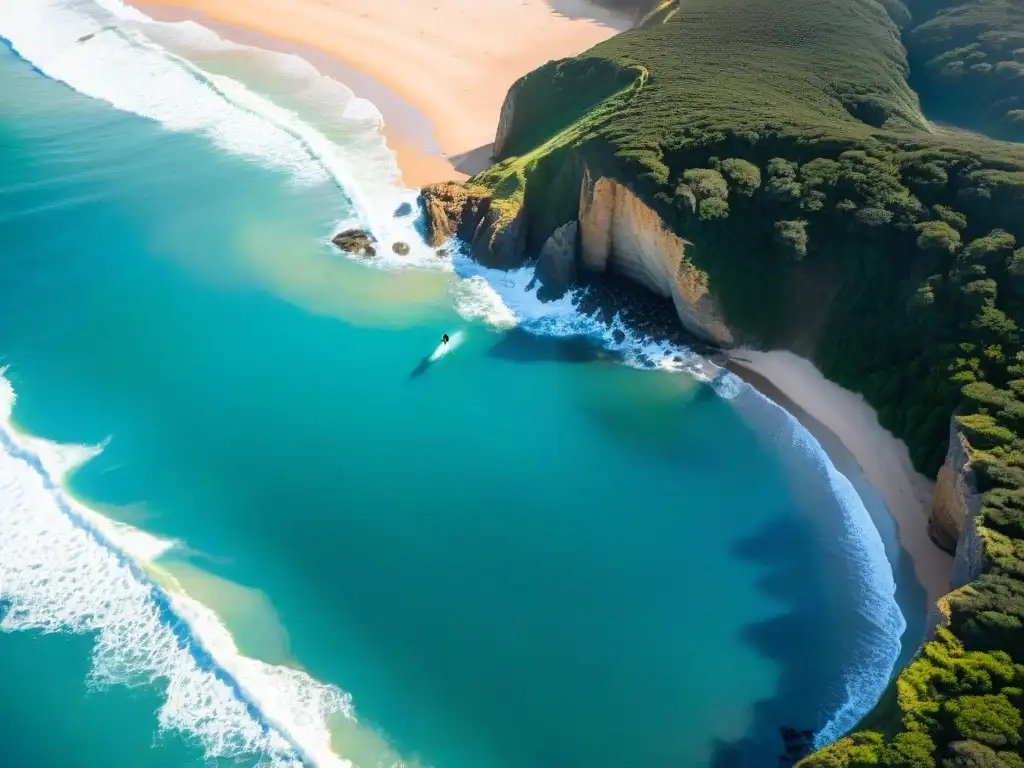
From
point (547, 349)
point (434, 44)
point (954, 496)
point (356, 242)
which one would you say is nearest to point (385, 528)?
point (547, 349)

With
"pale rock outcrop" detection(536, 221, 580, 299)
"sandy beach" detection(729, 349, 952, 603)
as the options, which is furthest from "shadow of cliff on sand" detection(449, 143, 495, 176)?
"sandy beach" detection(729, 349, 952, 603)

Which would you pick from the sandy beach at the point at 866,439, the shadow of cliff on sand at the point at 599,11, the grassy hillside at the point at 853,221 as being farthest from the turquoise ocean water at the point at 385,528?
the shadow of cliff on sand at the point at 599,11

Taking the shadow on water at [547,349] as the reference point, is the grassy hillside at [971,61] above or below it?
above

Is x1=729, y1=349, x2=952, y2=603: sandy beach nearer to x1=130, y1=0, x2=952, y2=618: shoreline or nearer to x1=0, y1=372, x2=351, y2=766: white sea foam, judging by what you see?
x1=130, y1=0, x2=952, y2=618: shoreline

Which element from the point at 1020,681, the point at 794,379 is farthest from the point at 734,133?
the point at 1020,681

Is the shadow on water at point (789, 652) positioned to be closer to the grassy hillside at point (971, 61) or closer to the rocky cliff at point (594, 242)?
the rocky cliff at point (594, 242)

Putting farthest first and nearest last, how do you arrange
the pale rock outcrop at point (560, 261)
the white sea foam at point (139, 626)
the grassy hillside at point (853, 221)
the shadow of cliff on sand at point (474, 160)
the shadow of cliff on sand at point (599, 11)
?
the shadow of cliff on sand at point (599, 11) < the shadow of cliff on sand at point (474, 160) < the pale rock outcrop at point (560, 261) < the white sea foam at point (139, 626) < the grassy hillside at point (853, 221)
